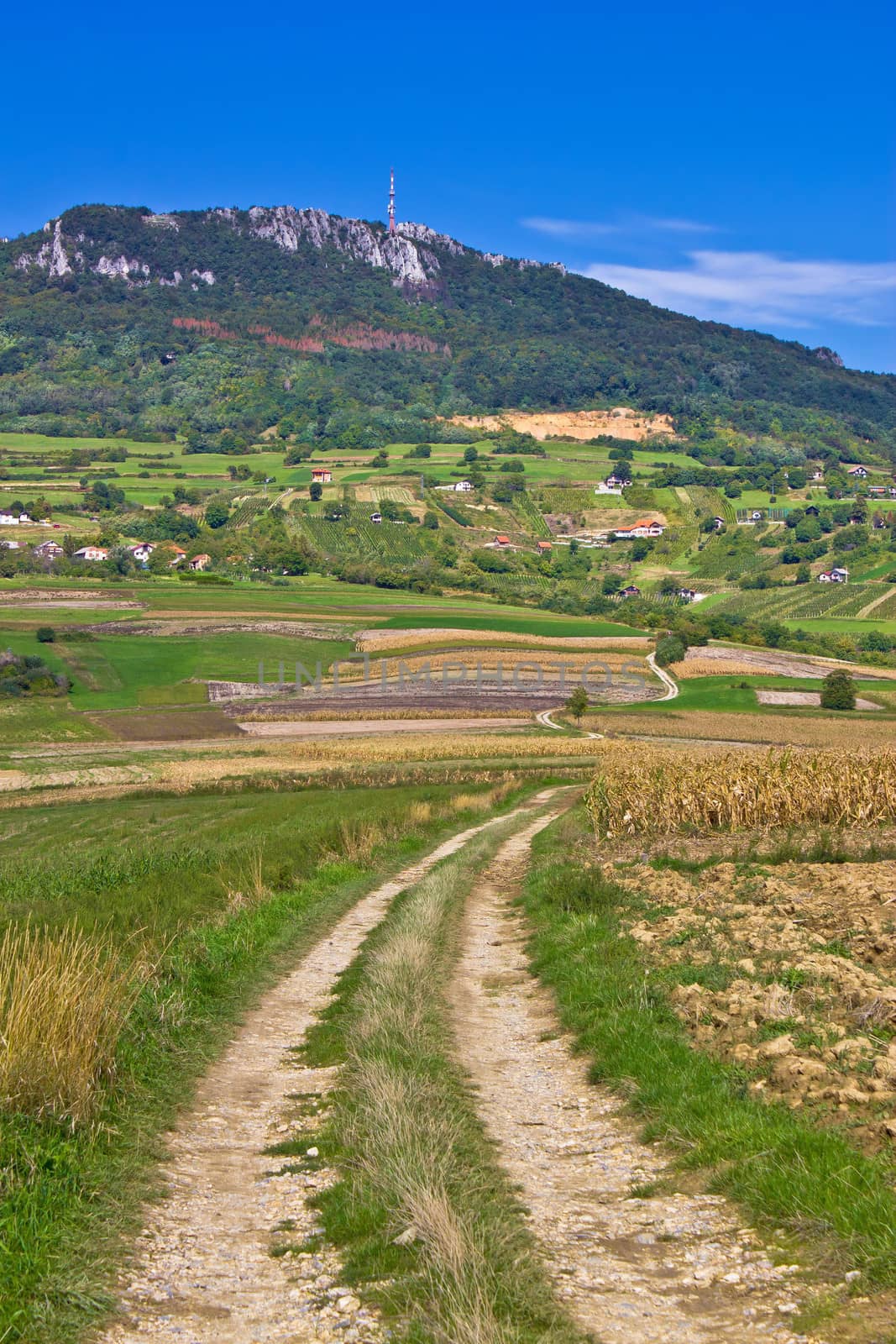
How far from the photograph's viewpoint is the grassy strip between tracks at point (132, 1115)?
5.97 metres

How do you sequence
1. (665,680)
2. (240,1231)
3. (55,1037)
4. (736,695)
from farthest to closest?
(665,680)
(736,695)
(55,1037)
(240,1231)

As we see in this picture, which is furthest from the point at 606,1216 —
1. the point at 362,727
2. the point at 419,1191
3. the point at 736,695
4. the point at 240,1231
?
the point at 736,695

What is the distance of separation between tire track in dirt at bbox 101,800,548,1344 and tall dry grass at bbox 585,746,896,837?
1617cm

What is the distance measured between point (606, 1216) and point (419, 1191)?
128 cm

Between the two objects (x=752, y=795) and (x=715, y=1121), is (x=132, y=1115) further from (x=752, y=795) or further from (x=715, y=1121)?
(x=752, y=795)

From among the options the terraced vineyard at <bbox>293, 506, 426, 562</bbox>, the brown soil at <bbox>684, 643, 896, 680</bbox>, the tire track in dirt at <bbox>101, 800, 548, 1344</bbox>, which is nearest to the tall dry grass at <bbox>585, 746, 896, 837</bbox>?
the tire track in dirt at <bbox>101, 800, 548, 1344</bbox>

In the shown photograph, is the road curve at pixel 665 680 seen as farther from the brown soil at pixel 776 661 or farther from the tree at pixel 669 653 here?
the brown soil at pixel 776 661

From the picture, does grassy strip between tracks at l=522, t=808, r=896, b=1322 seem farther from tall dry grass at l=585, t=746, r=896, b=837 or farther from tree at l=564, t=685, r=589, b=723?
tree at l=564, t=685, r=589, b=723

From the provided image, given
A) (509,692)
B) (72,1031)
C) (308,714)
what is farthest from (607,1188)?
(509,692)

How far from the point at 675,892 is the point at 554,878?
3416 millimetres

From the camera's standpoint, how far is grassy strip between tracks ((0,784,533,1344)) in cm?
597

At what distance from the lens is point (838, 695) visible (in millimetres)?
84375

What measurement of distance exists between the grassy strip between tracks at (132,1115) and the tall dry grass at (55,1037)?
14 centimetres

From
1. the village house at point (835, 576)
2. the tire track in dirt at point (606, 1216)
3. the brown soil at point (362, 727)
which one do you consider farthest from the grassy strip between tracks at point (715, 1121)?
the village house at point (835, 576)
